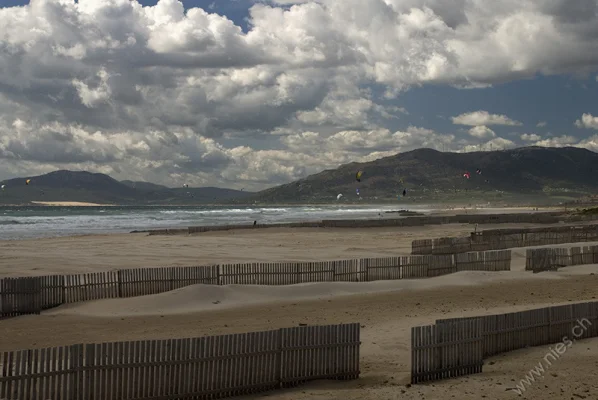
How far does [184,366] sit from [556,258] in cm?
2401

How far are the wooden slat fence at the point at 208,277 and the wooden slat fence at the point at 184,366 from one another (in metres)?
9.82

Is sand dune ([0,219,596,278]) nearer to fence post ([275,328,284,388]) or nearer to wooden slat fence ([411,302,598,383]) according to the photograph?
fence post ([275,328,284,388])

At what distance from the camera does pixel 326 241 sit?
53281mm

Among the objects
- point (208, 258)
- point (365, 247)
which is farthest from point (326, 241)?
point (208, 258)

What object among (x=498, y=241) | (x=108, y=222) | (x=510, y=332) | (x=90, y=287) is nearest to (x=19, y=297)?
(x=90, y=287)

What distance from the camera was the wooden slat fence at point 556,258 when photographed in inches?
1191

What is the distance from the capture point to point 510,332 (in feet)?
49.0

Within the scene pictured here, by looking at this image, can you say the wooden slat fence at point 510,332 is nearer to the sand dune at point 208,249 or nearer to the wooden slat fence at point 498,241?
the wooden slat fence at point 498,241

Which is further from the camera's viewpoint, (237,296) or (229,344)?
(237,296)

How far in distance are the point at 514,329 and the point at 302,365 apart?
532cm

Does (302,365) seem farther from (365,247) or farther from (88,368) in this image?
(365,247)

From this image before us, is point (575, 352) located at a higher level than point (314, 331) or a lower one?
lower

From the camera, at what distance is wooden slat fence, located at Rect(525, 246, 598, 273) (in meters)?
30.2

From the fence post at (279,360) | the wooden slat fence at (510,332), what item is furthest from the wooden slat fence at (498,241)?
the fence post at (279,360)
